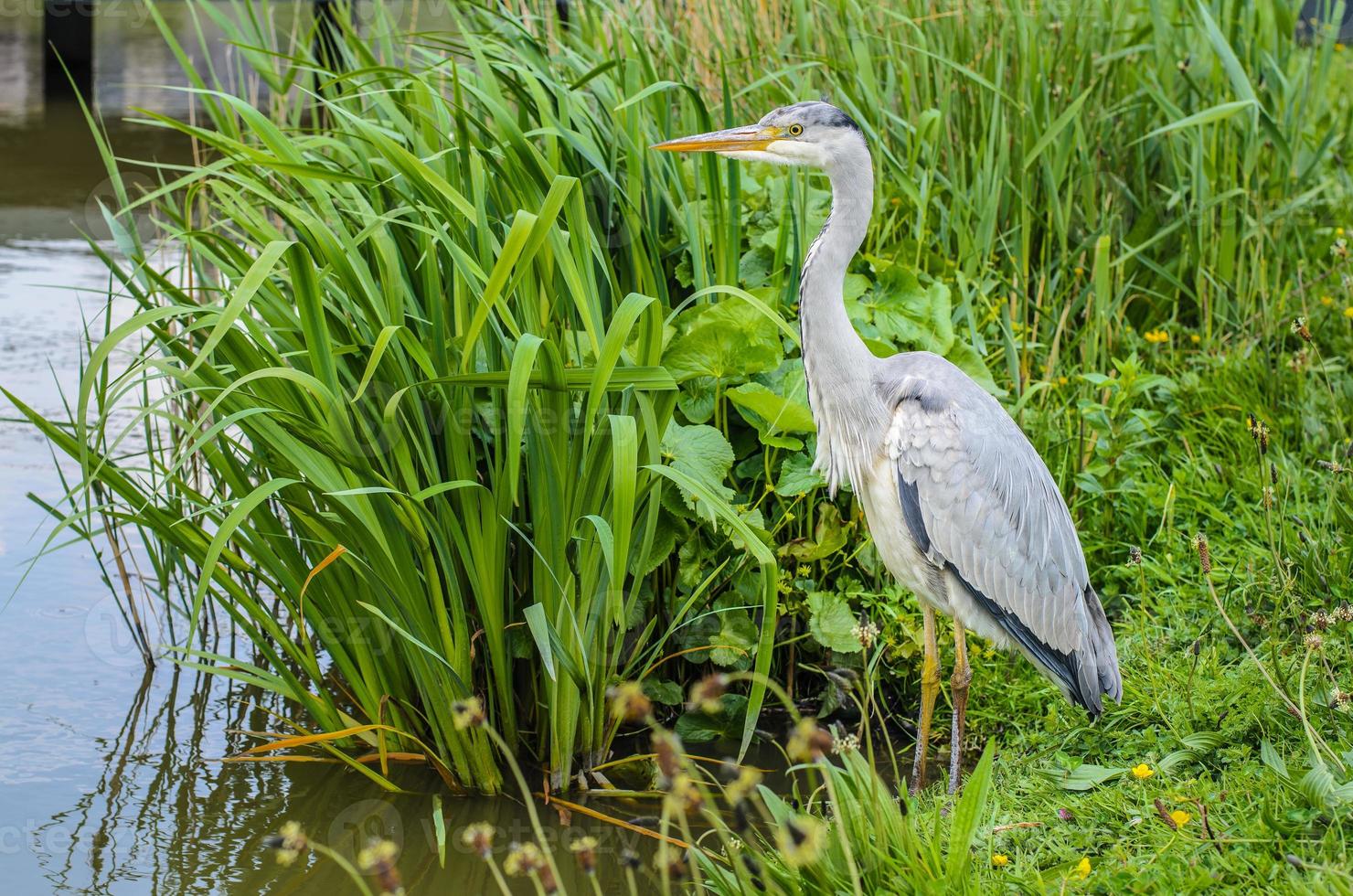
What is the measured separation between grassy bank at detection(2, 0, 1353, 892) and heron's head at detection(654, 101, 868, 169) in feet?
0.92

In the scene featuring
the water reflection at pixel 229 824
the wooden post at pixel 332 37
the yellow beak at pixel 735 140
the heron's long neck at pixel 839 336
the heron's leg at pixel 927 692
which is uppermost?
the wooden post at pixel 332 37

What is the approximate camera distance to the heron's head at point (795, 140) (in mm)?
3076

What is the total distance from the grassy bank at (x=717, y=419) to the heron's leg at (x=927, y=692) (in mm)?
154

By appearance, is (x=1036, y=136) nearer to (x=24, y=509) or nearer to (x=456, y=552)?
(x=456, y=552)

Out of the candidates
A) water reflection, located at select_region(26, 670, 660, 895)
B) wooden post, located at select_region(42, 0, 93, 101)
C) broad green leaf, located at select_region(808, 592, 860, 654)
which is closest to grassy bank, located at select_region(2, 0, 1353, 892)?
broad green leaf, located at select_region(808, 592, 860, 654)

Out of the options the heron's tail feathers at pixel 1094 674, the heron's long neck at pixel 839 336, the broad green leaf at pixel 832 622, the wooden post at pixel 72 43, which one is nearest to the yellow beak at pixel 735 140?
the heron's long neck at pixel 839 336

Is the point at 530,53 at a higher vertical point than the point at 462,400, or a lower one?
higher

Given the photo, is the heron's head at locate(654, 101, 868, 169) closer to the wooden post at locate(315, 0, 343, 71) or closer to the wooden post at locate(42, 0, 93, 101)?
the wooden post at locate(315, 0, 343, 71)

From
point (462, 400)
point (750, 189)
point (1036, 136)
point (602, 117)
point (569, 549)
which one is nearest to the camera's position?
point (462, 400)

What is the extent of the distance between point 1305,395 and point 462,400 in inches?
109

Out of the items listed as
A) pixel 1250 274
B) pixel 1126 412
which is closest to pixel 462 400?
pixel 1126 412

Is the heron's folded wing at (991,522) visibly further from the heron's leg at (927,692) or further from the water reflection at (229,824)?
the water reflection at (229,824)

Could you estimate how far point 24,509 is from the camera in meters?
4.46

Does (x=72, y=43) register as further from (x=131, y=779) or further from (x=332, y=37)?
(x=131, y=779)
